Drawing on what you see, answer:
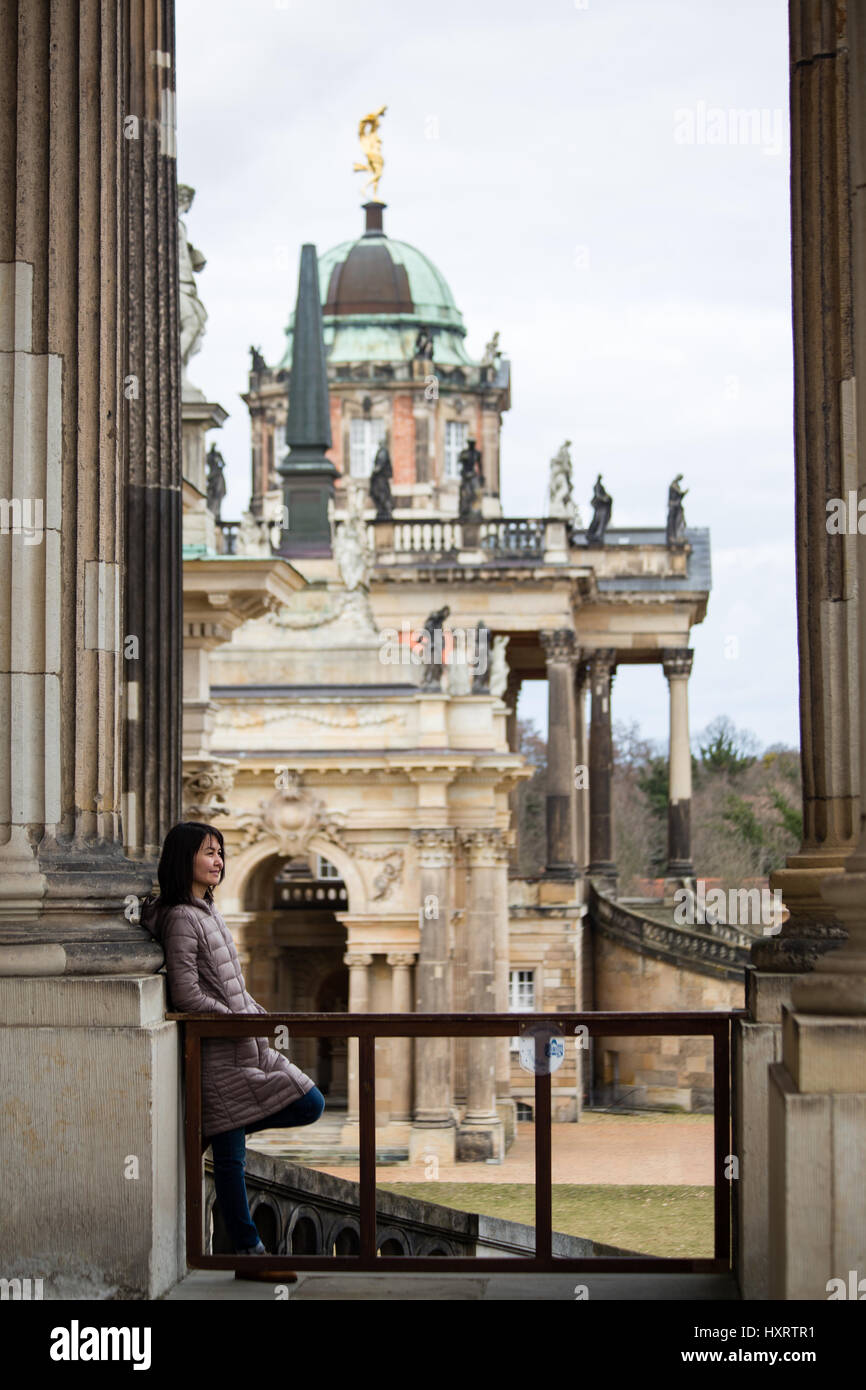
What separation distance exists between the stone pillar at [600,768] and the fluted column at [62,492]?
66803mm

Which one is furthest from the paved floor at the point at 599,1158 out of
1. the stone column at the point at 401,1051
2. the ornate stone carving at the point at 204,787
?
the ornate stone carving at the point at 204,787

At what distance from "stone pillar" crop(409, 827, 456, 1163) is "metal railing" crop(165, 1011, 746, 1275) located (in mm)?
36125

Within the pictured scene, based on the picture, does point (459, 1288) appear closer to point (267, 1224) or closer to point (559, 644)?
point (267, 1224)

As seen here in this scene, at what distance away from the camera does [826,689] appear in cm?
932

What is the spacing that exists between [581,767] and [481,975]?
29.7 metres

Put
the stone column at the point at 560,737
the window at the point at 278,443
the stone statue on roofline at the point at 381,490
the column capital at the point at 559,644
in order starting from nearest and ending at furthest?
the stone column at the point at 560,737
the column capital at the point at 559,644
the stone statue on roofline at the point at 381,490
the window at the point at 278,443

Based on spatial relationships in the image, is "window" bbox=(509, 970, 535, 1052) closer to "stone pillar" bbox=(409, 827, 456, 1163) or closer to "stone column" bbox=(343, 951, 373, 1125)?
"stone pillar" bbox=(409, 827, 456, 1163)

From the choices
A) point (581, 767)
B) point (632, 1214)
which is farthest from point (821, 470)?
point (581, 767)

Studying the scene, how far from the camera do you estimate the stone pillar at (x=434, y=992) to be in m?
45.8

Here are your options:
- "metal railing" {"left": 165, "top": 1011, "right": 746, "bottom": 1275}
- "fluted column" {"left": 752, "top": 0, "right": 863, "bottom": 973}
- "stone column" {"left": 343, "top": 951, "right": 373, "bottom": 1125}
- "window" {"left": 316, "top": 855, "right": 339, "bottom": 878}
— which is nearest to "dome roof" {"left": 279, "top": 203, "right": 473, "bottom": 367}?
"window" {"left": 316, "top": 855, "right": 339, "bottom": 878}

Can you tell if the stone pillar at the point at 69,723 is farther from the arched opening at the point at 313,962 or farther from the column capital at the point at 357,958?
the arched opening at the point at 313,962

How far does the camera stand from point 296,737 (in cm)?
4741

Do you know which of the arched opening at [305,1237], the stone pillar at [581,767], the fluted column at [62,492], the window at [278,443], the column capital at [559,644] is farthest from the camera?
the window at [278,443]

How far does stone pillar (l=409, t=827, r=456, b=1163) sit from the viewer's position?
45781 millimetres
